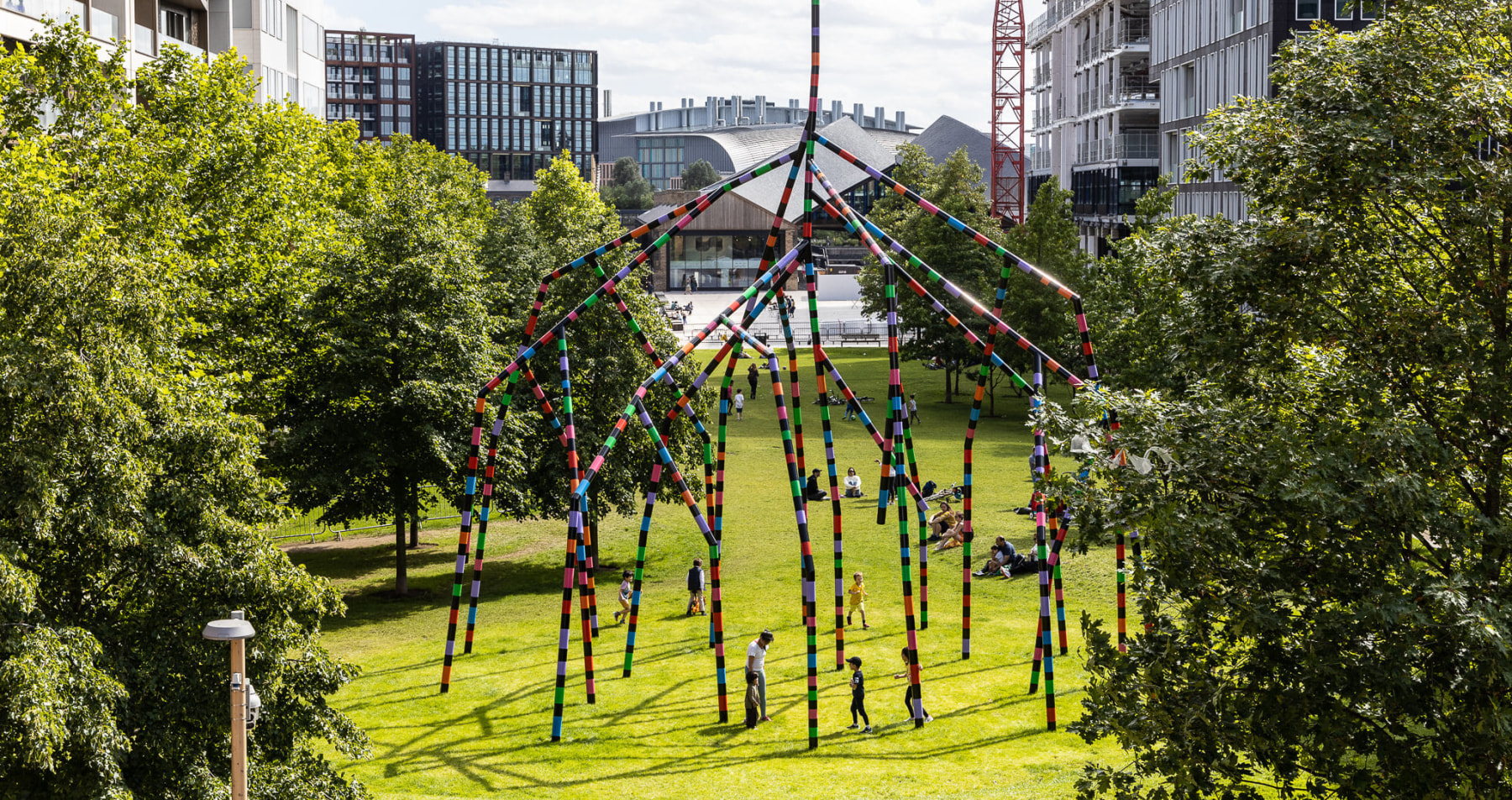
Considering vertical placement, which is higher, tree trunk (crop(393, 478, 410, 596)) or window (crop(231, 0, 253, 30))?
window (crop(231, 0, 253, 30))

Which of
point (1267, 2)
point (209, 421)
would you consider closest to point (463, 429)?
point (209, 421)

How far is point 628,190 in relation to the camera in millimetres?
187375

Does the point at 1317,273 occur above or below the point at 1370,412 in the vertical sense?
above

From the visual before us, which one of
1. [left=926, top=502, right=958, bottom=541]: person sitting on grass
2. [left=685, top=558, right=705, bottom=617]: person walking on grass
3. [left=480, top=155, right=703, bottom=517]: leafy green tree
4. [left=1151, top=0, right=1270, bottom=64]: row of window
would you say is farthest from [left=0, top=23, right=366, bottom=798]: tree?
[left=1151, top=0, right=1270, bottom=64]: row of window

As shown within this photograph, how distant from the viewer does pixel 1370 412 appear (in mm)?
11477

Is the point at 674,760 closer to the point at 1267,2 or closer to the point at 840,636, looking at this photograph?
the point at 840,636

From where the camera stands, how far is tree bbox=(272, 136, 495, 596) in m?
30.5

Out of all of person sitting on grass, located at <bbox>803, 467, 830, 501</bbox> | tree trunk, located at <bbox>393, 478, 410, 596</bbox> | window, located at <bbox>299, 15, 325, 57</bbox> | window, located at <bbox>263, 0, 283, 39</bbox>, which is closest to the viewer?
tree trunk, located at <bbox>393, 478, 410, 596</bbox>

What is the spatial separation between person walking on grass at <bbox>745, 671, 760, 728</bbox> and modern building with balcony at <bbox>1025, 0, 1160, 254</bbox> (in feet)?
196

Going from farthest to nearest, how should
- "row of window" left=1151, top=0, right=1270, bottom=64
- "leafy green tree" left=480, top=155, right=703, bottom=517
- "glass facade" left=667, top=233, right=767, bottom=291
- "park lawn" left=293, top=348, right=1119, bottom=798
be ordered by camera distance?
"glass facade" left=667, top=233, right=767, bottom=291 < "row of window" left=1151, top=0, right=1270, bottom=64 < "leafy green tree" left=480, top=155, right=703, bottom=517 < "park lawn" left=293, top=348, right=1119, bottom=798

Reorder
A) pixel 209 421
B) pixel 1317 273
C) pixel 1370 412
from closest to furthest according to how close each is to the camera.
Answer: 1. pixel 1370 412
2. pixel 1317 273
3. pixel 209 421

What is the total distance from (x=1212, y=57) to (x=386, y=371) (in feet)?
165

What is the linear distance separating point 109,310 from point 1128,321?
21327 millimetres

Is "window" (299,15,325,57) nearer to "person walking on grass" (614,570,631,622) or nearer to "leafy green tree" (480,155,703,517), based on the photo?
"leafy green tree" (480,155,703,517)
